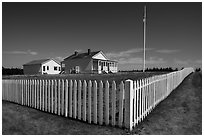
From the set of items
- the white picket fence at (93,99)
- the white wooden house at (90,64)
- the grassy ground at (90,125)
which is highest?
the white wooden house at (90,64)

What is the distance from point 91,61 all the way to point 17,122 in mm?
32517

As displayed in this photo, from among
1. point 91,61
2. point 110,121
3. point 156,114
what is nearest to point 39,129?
point 110,121

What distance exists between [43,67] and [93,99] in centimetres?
4069

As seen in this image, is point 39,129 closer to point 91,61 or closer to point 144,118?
point 144,118

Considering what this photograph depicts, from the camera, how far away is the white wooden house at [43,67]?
4266cm

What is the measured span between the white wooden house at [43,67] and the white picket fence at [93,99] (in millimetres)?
36504

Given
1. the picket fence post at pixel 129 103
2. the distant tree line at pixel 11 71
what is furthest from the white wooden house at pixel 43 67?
the picket fence post at pixel 129 103

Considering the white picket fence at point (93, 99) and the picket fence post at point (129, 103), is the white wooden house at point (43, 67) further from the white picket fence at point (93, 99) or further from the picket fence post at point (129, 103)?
the picket fence post at point (129, 103)

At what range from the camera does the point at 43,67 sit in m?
42.6

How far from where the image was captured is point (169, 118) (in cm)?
519

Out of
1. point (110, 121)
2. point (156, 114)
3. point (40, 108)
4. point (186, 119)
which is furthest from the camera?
point (40, 108)

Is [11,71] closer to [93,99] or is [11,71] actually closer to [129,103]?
[93,99]

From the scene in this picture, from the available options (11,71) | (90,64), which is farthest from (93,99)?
(11,71)

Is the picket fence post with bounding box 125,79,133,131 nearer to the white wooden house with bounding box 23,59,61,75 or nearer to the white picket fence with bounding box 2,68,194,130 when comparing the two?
the white picket fence with bounding box 2,68,194,130
